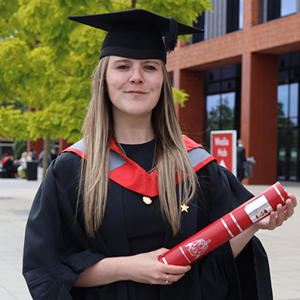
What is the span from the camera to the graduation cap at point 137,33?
7.36 ft

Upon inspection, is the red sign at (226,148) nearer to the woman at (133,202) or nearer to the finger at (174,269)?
the woman at (133,202)

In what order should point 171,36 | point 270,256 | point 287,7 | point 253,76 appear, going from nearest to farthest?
point 171,36
point 270,256
point 287,7
point 253,76

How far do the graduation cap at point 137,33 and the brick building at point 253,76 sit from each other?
21134 mm

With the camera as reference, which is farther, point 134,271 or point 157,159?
point 157,159

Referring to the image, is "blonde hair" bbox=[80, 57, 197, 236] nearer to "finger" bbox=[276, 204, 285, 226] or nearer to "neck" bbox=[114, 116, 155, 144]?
"neck" bbox=[114, 116, 155, 144]

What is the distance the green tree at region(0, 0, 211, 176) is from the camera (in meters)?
10.2

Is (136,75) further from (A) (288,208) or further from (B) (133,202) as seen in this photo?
(A) (288,208)

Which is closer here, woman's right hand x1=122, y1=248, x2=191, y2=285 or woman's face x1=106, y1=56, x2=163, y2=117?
woman's right hand x1=122, y1=248, x2=191, y2=285

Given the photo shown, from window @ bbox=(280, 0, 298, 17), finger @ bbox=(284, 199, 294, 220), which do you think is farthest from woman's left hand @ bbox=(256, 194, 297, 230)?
window @ bbox=(280, 0, 298, 17)

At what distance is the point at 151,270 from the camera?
2.00 m

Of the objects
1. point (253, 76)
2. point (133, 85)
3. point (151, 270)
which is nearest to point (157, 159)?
point (133, 85)

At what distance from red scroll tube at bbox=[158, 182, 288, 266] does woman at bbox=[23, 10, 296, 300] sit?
0.04m

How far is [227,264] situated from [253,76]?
2358cm

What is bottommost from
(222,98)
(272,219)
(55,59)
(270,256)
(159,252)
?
(270,256)
